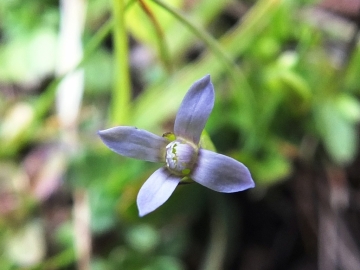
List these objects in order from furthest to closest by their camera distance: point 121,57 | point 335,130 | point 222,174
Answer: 1. point 335,130
2. point 121,57
3. point 222,174

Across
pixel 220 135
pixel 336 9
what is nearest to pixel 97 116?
pixel 220 135

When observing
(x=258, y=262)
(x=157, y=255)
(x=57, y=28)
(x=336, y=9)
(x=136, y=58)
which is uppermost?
(x=57, y=28)

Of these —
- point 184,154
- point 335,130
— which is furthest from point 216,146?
point 184,154

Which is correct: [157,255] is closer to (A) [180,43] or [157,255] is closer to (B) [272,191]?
(B) [272,191]

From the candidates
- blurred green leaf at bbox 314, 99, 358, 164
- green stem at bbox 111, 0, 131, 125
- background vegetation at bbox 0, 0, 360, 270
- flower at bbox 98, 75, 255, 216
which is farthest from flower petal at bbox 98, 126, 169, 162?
blurred green leaf at bbox 314, 99, 358, 164

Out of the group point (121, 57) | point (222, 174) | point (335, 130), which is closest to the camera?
point (222, 174)

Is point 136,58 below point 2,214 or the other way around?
the other way around

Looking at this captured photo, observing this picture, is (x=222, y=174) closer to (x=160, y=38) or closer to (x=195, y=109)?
(x=195, y=109)

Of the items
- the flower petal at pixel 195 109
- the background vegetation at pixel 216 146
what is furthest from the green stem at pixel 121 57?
the flower petal at pixel 195 109

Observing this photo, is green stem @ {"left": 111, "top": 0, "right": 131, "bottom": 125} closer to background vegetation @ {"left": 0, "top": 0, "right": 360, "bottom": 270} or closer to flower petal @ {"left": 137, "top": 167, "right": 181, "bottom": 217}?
background vegetation @ {"left": 0, "top": 0, "right": 360, "bottom": 270}
